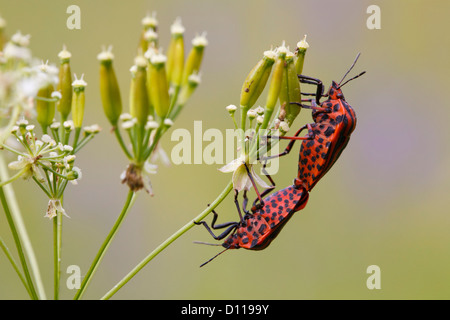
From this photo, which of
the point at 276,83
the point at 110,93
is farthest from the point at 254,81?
the point at 110,93

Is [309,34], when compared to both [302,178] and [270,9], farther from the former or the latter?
[302,178]

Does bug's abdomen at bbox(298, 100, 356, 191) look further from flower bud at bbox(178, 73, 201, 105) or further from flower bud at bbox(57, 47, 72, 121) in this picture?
flower bud at bbox(57, 47, 72, 121)

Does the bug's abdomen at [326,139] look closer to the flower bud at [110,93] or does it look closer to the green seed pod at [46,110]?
the flower bud at [110,93]

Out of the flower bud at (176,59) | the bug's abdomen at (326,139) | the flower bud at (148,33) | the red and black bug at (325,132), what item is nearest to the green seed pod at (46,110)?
the flower bud at (148,33)

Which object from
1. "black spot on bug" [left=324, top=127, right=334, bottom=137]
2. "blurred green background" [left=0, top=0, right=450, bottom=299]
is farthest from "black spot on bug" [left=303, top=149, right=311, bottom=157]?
"blurred green background" [left=0, top=0, right=450, bottom=299]

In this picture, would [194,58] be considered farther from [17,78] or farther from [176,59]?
A: [17,78]
